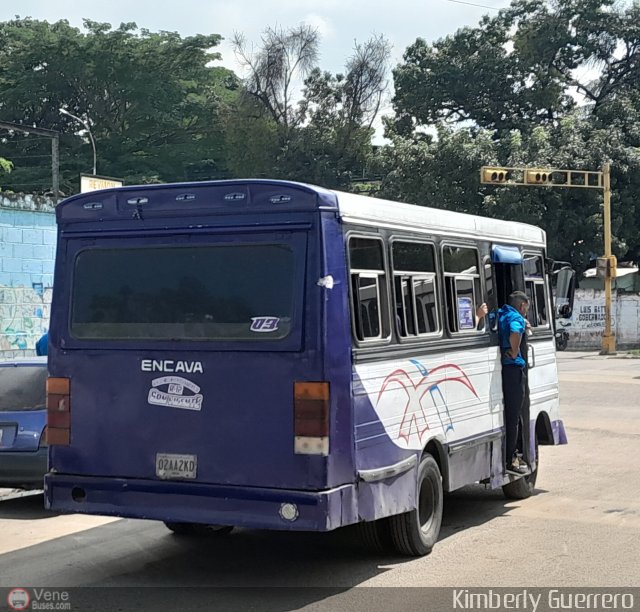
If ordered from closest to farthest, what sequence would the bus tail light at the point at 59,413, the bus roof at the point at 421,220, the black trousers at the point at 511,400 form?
the bus roof at the point at 421,220, the bus tail light at the point at 59,413, the black trousers at the point at 511,400

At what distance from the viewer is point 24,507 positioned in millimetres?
9781

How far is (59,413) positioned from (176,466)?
3.30ft

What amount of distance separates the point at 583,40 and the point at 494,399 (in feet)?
143

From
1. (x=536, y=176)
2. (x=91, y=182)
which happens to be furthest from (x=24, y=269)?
(x=536, y=176)

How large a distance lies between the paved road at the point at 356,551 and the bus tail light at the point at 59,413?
3.16ft

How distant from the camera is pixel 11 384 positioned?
32.4 feet

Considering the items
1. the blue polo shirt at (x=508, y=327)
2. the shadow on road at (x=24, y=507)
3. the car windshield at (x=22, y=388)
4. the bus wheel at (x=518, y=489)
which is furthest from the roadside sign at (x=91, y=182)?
the blue polo shirt at (x=508, y=327)

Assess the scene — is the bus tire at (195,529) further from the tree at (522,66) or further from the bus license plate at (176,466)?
the tree at (522,66)

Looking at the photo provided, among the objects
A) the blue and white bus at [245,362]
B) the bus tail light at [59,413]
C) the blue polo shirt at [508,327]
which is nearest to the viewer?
the blue and white bus at [245,362]

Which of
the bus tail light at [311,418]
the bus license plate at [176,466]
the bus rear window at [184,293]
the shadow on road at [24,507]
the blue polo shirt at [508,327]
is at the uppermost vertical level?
the bus rear window at [184,293]

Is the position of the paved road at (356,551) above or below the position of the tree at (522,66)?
below

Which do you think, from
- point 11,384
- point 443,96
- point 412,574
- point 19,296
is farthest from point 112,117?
point 412,574

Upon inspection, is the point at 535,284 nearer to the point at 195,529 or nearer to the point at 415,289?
the point at 415,289

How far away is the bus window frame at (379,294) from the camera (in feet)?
21.4
